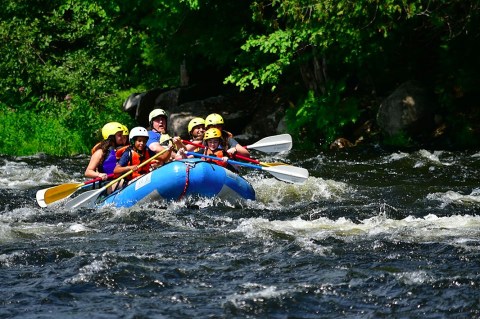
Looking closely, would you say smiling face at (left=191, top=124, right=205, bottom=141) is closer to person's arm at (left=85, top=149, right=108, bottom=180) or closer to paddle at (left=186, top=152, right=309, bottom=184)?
paddle at (left=186, top=152, right=309, bottom=184)

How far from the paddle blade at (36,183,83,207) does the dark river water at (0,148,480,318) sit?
0.13 m

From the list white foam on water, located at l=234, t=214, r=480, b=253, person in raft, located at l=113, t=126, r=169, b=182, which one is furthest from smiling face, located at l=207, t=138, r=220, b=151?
white foam on water, located at l=234, t=214, r=480, b=253

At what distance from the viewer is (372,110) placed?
16984 mm

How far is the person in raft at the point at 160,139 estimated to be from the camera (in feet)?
36.1

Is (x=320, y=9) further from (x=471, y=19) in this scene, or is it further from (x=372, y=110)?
(x=372, y=110)

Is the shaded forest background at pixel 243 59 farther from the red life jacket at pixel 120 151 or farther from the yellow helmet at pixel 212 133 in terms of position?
the red life jacket at pixel 120 151

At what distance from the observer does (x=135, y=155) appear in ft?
36.1

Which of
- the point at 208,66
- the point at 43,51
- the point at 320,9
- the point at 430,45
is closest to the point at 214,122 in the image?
the point at 320,9

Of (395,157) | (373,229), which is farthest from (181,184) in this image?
(395,157)

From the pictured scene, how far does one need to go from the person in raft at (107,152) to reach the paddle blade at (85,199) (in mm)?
372

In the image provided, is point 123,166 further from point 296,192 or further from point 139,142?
point 296,192

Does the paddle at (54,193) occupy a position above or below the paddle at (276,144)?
below

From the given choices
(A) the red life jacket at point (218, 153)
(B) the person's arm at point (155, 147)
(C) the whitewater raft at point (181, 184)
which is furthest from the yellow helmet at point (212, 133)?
(B) the person's arm at point (155, 147)

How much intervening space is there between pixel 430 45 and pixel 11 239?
10.9m
